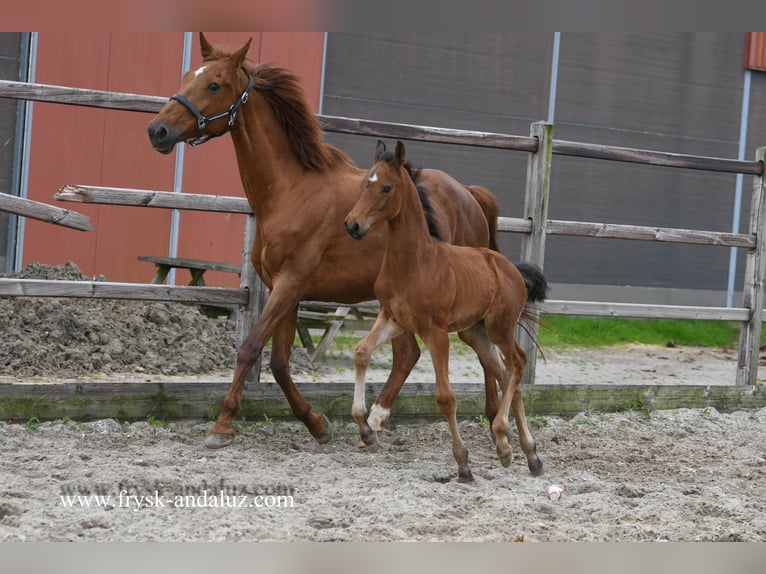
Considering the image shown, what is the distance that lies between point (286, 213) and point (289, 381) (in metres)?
0.93

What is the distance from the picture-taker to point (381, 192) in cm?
436

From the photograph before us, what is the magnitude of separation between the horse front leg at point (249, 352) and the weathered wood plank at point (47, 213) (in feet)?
3.28

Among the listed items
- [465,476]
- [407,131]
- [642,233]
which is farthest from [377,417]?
[642,233]

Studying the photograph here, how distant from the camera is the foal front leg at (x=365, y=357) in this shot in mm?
4535

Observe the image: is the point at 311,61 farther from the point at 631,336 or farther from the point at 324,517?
the point at 324,517

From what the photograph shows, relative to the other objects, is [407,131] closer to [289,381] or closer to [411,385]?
[411,385]

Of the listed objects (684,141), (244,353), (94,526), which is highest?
(684,141)

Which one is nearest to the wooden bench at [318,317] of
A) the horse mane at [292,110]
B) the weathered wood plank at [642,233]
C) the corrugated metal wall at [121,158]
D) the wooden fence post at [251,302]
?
the corrugated metal wall at [121,158]

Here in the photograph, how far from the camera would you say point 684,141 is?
1364 centimetres

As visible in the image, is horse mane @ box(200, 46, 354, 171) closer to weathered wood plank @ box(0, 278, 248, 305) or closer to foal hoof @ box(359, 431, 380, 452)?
weathered wood plank @ box(0, 278, 248, 305)

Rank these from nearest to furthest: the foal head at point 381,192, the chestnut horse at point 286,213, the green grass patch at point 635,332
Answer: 1. the foal head at point 381,192
2. the chestnut horse at point 286,213
3. the green grass patch at point 635,332

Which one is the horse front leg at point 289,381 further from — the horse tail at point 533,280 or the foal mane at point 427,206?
the horse tail at point 533,280

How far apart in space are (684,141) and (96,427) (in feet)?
35.6

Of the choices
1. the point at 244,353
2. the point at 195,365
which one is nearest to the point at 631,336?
the point at 195,365
